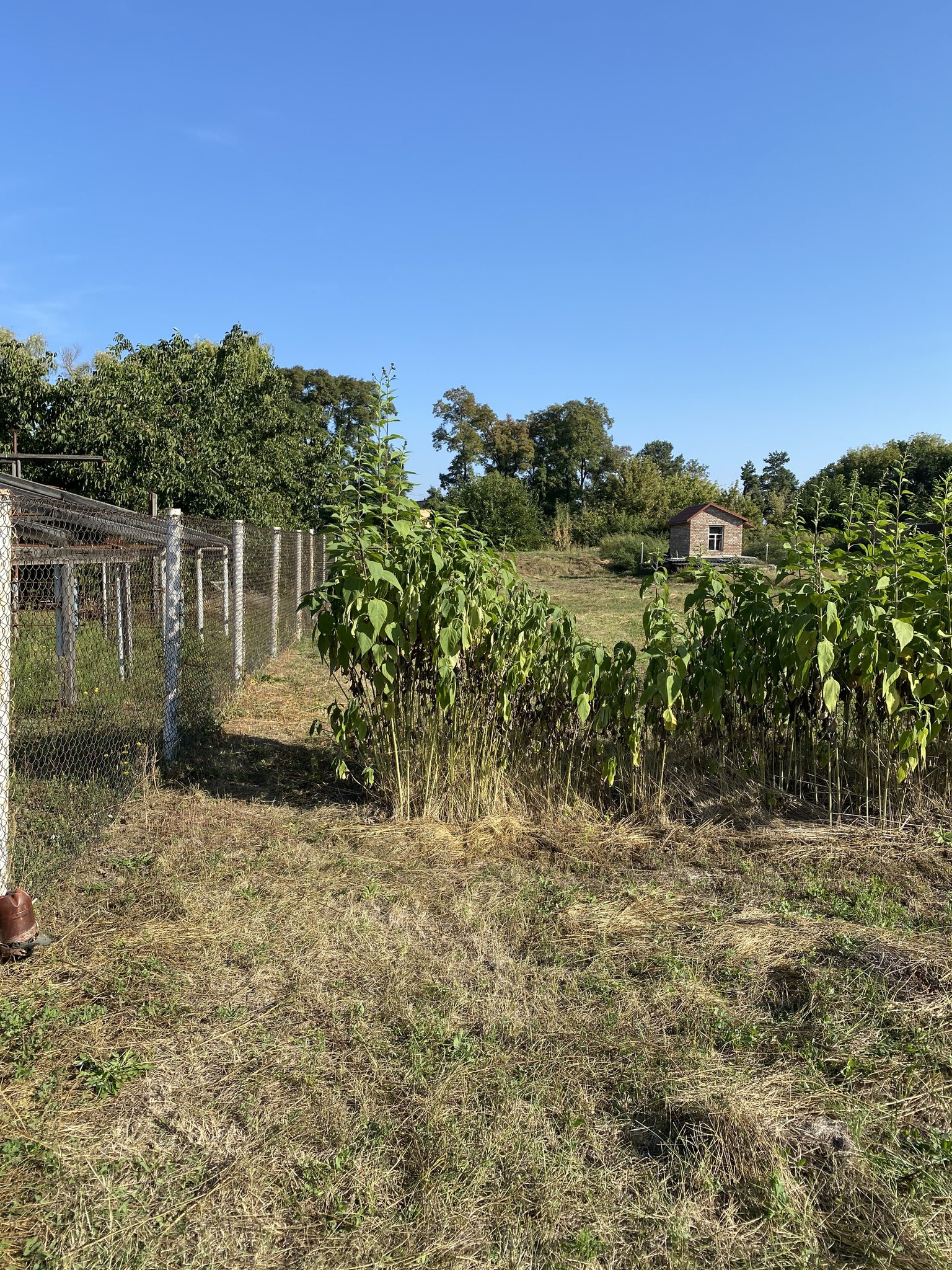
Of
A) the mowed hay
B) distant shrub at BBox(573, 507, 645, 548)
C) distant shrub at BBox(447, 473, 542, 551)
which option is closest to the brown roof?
distant shrub at BBox(573, 507, 645, 548)

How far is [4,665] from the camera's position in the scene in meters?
3.22

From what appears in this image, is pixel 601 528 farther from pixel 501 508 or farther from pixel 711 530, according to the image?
pixel 501 508

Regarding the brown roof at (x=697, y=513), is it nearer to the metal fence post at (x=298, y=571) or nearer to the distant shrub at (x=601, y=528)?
the distant shrub at (x=601, y=528)

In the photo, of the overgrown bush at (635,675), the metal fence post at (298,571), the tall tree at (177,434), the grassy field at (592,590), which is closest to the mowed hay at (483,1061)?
the overgrown bush at (635,675)

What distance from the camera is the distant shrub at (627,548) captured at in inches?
1378

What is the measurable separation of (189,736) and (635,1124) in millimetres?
4579

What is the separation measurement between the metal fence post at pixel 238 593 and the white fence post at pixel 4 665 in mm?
4820

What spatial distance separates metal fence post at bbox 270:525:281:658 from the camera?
32.4ft

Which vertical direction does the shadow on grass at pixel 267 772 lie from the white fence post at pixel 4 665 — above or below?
below

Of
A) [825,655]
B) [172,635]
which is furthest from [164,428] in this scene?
[825,655]

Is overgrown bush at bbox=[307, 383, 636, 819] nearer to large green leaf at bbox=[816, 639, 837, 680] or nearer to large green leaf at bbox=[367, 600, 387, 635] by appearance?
large green leaf at bbox=[367, 600, 387, 635]

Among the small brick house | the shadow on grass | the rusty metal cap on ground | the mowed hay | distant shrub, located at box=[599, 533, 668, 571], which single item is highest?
the small brick house

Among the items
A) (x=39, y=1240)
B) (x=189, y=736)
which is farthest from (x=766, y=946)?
(x=189, y=736)

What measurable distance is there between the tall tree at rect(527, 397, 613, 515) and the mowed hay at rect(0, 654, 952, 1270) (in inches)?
2134
